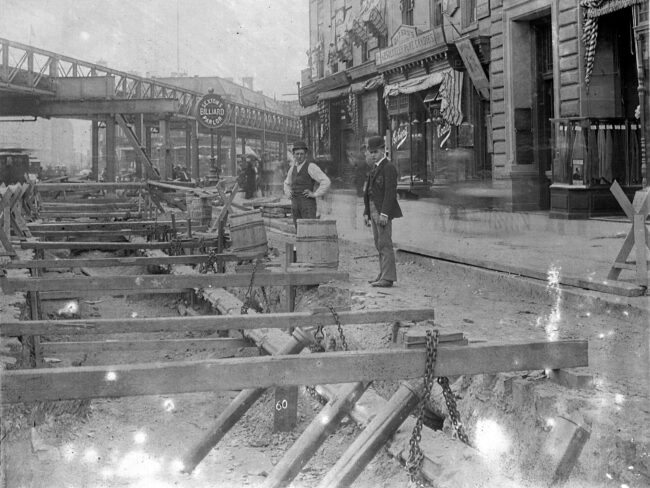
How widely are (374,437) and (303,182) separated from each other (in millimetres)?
6659

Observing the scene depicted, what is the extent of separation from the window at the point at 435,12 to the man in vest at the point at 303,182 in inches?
475

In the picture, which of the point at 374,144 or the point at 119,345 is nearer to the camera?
the point at 119,345

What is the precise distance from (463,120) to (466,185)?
1.92m

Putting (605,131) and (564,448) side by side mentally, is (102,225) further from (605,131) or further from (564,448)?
(564,448)

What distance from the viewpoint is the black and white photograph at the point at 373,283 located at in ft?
12.5

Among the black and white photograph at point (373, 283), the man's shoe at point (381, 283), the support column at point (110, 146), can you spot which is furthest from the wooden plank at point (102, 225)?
the support column at point (110, 146)

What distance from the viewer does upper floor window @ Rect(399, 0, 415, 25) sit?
22.0 m

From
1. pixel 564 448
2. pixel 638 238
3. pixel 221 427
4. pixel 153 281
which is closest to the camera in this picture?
pixel 564 448

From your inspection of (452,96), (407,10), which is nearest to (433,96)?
(452,96)

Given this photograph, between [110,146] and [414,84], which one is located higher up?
[414,84]

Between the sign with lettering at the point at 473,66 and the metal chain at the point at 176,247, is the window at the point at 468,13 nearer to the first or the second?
the sign with lettering at the point at 473,66

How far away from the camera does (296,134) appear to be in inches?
1222

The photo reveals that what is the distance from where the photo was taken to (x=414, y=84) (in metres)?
22.2

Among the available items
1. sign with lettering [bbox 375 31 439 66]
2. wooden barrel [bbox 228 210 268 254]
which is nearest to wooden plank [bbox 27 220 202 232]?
wooden barrel [bbox 228 210 268 254]
